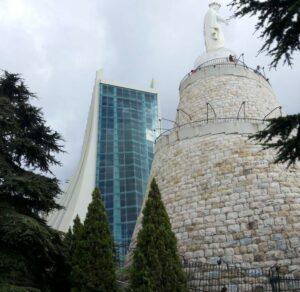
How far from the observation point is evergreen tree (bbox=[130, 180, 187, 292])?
7762 millimetres

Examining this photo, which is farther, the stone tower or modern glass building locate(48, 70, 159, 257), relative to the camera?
modern glass building locate(48, 70, 159, 257)

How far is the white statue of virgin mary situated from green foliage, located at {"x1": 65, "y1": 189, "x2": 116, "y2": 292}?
10312 millimetres

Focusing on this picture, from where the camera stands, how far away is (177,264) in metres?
8.09

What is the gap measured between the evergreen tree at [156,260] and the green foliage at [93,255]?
55cm

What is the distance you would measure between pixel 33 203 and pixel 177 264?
3090 mm

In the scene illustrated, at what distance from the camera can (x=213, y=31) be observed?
1773 centimetres

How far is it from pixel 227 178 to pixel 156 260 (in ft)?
14.1

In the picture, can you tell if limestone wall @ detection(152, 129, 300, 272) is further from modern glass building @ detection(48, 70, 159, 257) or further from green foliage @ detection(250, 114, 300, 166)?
modern glass building @ detection(48, 70, 159, 257)

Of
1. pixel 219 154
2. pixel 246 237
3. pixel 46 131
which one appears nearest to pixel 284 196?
pixel 246 237

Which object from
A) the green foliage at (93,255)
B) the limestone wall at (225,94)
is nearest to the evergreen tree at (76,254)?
the green foliage at (93,255)

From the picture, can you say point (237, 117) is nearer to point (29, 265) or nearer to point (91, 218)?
point (91, 218)

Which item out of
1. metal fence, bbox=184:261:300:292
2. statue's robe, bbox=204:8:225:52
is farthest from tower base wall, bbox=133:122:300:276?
statue's robe, bbox=204:8:225:52

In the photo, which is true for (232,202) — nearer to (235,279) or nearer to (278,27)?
(235,279)

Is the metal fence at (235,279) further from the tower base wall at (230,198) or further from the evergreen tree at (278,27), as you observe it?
the evergreen tree at (278,27)
